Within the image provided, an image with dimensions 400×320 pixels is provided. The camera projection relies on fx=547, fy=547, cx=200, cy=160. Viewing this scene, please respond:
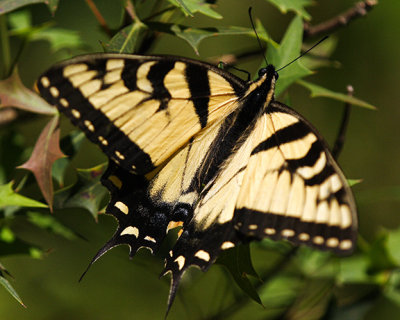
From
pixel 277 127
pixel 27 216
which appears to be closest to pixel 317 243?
pixel 277 127

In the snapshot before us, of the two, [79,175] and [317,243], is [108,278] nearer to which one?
[79,175]

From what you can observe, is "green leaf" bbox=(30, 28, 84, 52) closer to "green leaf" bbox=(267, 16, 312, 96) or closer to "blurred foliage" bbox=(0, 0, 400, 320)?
"blurred foliage" bbox=(0, 0, 400, 320)

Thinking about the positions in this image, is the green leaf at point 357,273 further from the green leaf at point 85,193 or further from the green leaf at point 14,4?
the green leaf at point 14,4

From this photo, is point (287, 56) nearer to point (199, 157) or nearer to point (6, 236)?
point (199, 157)

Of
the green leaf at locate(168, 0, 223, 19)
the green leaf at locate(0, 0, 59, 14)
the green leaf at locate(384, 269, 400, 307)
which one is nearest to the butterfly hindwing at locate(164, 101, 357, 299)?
the green leaf at locate(168, 0, 223, 19)

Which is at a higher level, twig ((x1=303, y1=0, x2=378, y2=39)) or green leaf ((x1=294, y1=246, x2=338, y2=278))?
twig ((x1=303, y1=0, x2=378, y2=39))
